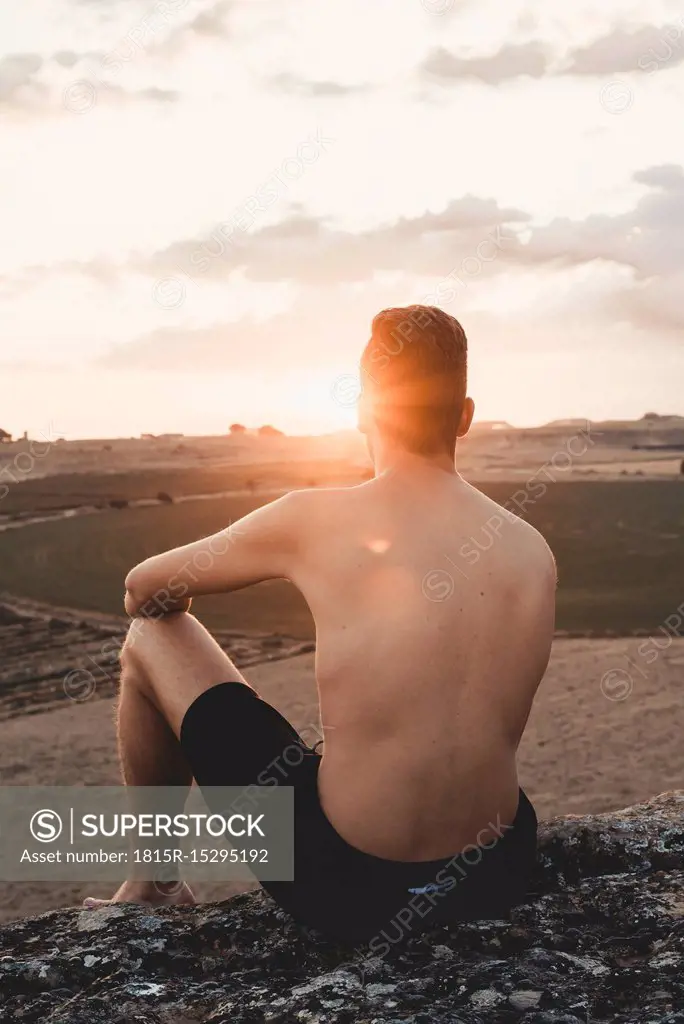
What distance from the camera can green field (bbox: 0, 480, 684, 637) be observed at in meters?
10.7

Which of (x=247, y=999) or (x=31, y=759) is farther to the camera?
(x=31, y=759)

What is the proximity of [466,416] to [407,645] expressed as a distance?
522mm

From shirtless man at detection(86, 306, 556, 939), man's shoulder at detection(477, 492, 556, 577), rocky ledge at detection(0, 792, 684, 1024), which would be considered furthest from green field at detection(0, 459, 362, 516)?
man's shoulder at detection(477, 492, 556, 577)

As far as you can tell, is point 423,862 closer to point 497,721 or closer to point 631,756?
point 497,721

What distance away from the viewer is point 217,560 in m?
2.01

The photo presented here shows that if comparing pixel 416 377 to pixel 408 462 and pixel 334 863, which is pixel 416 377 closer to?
pixel 408 462

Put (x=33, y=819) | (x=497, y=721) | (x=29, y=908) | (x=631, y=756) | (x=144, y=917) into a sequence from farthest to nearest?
(x=631, y=756) → (x=33, y=819) → (x=29, y=908) → (x=144, y=917) → (x=497, y=721)

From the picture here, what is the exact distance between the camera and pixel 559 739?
20.4 feet

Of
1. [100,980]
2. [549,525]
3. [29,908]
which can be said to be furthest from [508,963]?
[549,525]

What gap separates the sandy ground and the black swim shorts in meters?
2.46

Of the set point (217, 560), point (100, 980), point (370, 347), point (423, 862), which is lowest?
point (100, 980)

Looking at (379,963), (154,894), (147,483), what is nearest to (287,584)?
(154,894)

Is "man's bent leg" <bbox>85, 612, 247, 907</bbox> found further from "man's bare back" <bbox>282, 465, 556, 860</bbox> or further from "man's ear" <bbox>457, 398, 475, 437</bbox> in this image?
"man's ear" <bbox>457, 398, 475, 437</bbox>

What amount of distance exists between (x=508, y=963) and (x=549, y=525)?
17.0 m
